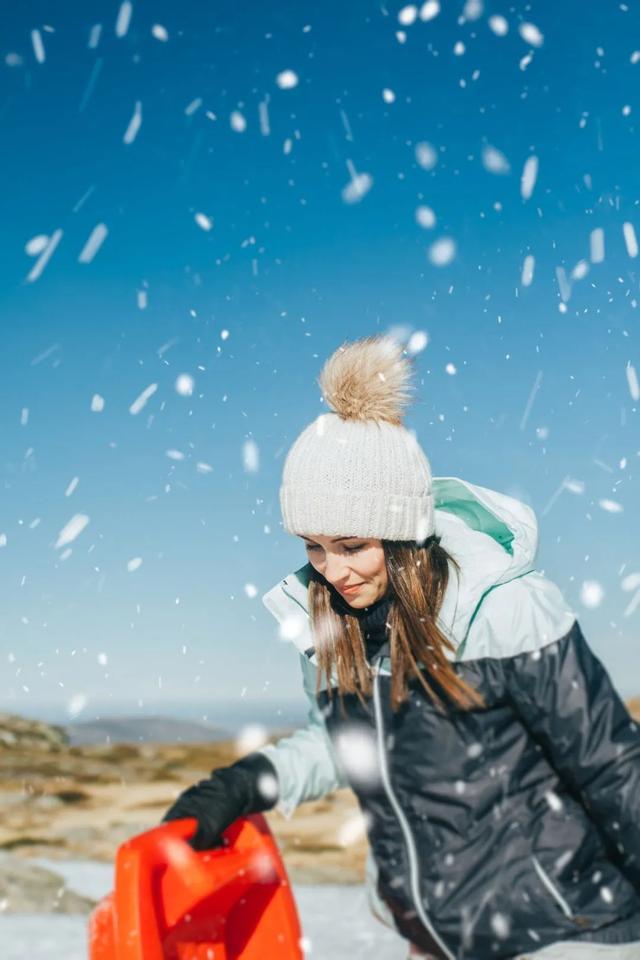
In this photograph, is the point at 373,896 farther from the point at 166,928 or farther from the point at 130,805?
the point at 130,805

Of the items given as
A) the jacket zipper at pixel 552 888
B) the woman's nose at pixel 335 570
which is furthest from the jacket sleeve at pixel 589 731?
the woman's nose at pixel 335 570

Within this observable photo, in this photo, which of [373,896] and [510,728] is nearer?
[510,728]

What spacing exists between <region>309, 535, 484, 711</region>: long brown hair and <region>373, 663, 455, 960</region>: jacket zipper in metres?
0.04

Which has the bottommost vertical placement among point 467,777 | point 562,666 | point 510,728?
point 467,777

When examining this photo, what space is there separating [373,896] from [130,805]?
527 centimetres

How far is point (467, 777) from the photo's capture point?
2004mm

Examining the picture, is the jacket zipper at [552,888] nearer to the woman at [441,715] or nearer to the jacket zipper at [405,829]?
the woman at [441,715]

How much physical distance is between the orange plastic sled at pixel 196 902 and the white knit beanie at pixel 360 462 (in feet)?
2.50

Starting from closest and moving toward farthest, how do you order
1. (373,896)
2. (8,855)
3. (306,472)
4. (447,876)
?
1. (447,876)
2. (373,896)
3. (306,472)
4. (8,855)

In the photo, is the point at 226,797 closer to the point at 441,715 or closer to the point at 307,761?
the point at 307,761

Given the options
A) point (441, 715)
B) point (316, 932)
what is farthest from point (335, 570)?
point (316, 932)

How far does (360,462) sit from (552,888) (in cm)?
111

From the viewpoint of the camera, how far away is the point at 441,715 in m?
2.06

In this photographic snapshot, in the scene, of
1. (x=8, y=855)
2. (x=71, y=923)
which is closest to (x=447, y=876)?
(x=71, y=923)
